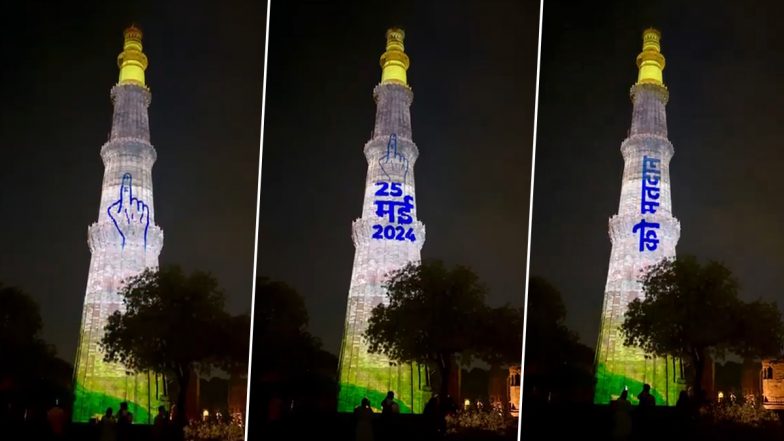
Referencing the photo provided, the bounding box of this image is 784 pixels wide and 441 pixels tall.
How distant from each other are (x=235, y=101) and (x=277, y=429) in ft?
7.93

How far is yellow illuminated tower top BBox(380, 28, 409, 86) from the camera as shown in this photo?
730 cm

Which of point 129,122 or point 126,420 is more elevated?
point 129,122

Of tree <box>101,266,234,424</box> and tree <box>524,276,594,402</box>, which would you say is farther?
tree <box>524,276,594,402</box>

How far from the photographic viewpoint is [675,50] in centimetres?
725

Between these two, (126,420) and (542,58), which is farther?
(542,58)

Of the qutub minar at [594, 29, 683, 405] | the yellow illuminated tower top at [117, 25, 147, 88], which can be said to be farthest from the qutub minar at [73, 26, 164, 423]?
the qutub minar at [594, 29, 683, 405]

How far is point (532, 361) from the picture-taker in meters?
7.27

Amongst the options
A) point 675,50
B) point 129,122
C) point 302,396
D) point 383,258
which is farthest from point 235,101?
point 675,50

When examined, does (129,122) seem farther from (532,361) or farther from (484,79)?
(532,361)

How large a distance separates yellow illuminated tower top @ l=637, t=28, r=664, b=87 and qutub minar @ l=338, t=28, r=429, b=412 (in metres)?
1.73

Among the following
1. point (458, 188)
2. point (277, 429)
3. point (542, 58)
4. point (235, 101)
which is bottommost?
point (277, 429)

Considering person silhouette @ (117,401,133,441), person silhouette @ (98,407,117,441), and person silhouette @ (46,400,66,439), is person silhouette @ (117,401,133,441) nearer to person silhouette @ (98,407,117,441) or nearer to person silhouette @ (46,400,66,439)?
person silhouette @ (98,407,117,441)

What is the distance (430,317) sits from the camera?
7.20 metres

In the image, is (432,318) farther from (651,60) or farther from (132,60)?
(132,60)
